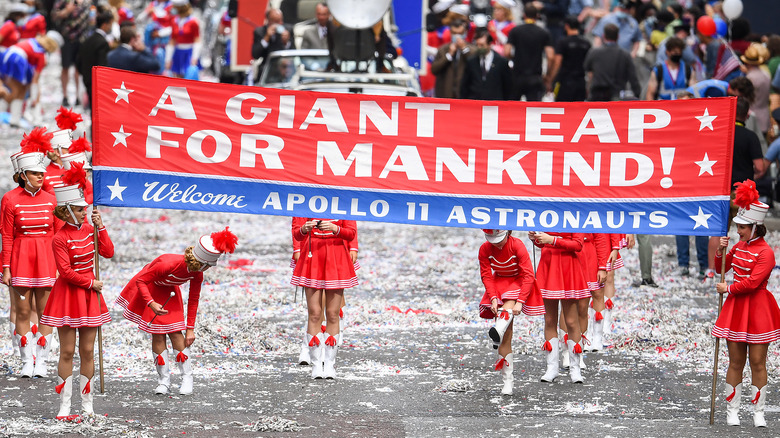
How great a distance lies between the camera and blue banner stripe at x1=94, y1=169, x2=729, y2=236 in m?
9.68

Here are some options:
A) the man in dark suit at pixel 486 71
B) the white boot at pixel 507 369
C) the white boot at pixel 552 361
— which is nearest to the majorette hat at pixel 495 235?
the white boot at pixel 507 369

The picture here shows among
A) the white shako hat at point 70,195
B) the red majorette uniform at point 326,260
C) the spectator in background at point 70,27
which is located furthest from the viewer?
the spectator in background at point 70,27

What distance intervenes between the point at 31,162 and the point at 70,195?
1398 mm

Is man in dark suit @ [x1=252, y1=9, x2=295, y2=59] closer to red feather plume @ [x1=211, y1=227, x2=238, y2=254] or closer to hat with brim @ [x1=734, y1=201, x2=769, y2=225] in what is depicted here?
red feather plume @ [x1=211, y1=227, x2=238, y2=254]

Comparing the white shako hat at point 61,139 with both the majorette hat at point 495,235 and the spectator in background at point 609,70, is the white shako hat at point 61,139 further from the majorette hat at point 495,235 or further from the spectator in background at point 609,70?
the spectator in background at point 609,70

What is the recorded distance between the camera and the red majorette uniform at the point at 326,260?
416 inches

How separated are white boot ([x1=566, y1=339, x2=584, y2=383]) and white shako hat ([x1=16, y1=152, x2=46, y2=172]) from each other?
15.0 ft

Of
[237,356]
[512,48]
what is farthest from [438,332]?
[512,48]

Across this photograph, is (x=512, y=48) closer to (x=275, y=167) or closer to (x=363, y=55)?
(x=363, y=55)

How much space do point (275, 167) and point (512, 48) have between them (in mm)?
13330

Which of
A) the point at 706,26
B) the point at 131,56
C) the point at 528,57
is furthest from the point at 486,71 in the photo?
the point at 131,56

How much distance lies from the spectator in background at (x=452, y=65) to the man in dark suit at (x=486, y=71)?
0.68 meters

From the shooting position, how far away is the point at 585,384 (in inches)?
404

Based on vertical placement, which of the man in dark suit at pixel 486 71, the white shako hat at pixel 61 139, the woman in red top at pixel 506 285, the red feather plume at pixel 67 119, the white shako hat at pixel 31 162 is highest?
the man in dark suit at pixel 486 71
